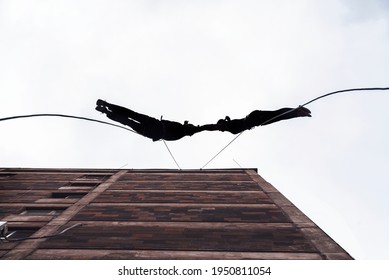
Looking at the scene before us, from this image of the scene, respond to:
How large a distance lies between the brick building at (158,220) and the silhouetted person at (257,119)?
417cm

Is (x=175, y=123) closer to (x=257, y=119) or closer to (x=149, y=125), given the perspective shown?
(x=149, y=125)

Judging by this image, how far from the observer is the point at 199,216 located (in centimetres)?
1088

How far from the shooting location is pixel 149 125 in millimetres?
5375

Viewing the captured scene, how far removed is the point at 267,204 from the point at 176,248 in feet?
16.3

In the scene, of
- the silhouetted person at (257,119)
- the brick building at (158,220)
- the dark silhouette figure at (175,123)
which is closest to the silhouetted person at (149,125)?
the dark silhouette figure at (175,123)

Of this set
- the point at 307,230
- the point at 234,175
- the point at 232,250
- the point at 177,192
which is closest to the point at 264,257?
the point at 232,250

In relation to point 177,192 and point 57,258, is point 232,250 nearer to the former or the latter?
point 57,258

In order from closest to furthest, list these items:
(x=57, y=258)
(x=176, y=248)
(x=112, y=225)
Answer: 1. (x=57, y=258)
2. (x=176, y=248)
3. (x=112, y=225)

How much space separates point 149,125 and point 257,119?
1.97m

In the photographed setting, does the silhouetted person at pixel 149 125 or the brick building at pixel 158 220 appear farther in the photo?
the brick building at pixel 158 220

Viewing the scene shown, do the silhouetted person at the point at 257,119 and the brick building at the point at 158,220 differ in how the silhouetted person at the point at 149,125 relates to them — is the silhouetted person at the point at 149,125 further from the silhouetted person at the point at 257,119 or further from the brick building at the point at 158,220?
the brick building at the point at 158,220

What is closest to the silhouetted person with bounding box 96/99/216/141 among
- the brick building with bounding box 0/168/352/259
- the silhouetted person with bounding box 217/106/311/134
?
the silhouetted person with bounding box 217/106/311/134

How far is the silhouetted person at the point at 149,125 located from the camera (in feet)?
17.6

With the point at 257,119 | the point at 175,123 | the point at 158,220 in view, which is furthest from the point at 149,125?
the point at 158,220
